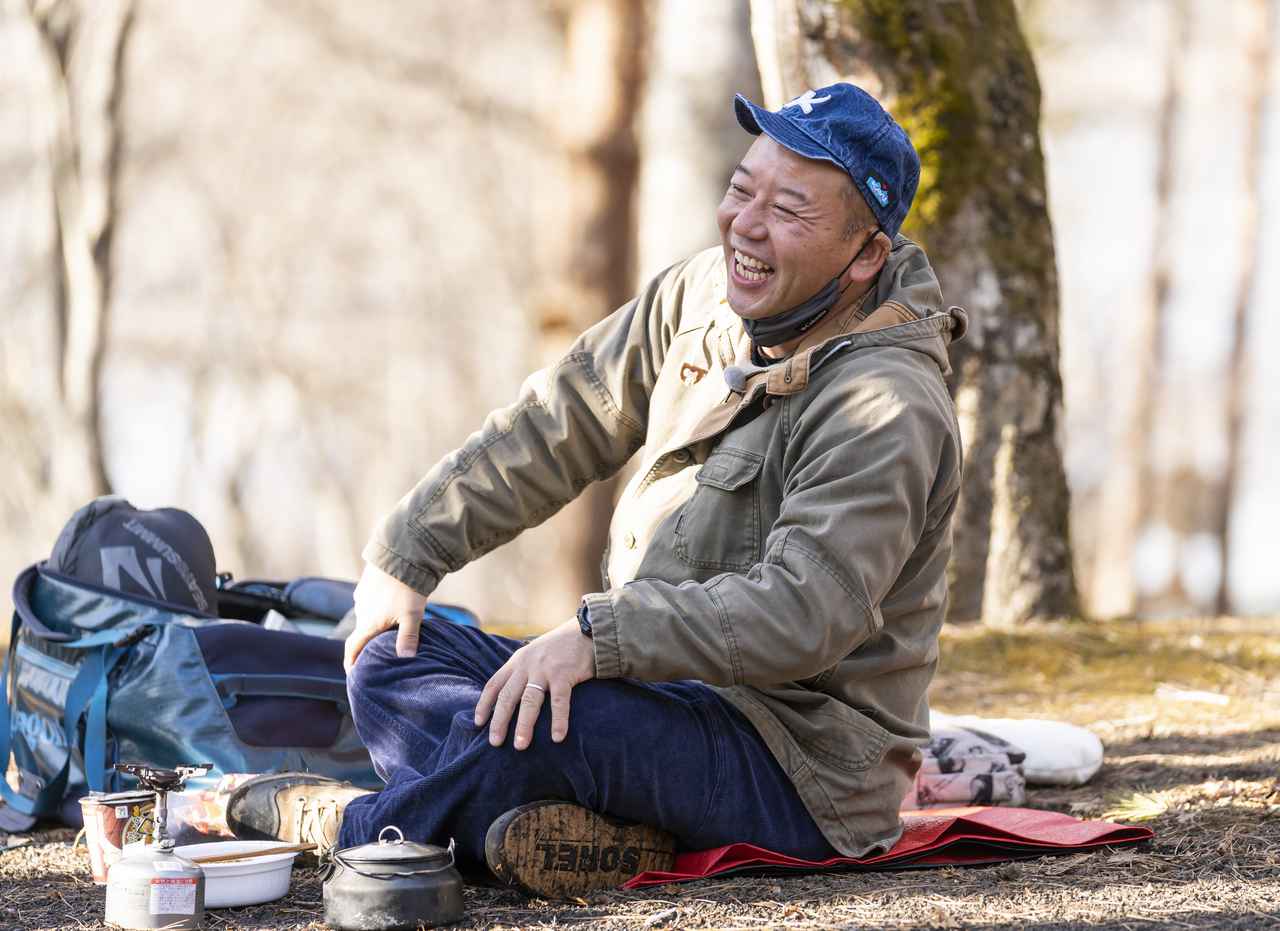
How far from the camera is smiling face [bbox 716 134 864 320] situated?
3.02 metres

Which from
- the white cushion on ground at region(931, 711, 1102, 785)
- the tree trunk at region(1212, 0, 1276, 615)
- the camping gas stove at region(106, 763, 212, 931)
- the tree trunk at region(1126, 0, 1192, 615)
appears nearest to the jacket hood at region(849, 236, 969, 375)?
the white cushion on ground at region(931, 711, 1102, 785)

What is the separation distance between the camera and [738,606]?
104 inches

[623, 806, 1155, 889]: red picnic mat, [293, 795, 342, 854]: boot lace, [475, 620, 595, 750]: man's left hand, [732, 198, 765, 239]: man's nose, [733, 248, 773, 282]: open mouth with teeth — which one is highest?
[732, 198, 765, 239]: man's nose

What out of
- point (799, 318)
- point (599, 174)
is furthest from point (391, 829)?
point (599, 174)

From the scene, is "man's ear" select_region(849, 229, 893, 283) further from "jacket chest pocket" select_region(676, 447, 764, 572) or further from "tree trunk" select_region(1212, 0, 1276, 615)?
"tree trunk" select_region(1212, 0, 1276, 615)

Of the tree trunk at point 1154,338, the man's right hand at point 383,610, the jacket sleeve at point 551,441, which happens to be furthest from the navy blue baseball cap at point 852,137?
the tree trunk at point 1154,338

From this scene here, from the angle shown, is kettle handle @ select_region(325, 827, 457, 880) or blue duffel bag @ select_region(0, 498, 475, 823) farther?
blue duffel bag @ select_region(0, 498, 475, 823)

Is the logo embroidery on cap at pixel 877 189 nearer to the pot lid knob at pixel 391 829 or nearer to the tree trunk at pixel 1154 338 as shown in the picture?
the pot lid knob at pixel 391 829

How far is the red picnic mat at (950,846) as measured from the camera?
2.94m

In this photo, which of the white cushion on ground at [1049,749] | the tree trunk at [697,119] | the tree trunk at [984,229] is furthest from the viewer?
the tree trunk at [697,119]

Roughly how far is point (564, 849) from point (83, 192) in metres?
13.8

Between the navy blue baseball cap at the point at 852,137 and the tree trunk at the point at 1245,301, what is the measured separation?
14.5 metres

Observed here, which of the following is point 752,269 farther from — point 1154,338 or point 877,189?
point 1154,338

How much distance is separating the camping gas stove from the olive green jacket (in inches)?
30.5
